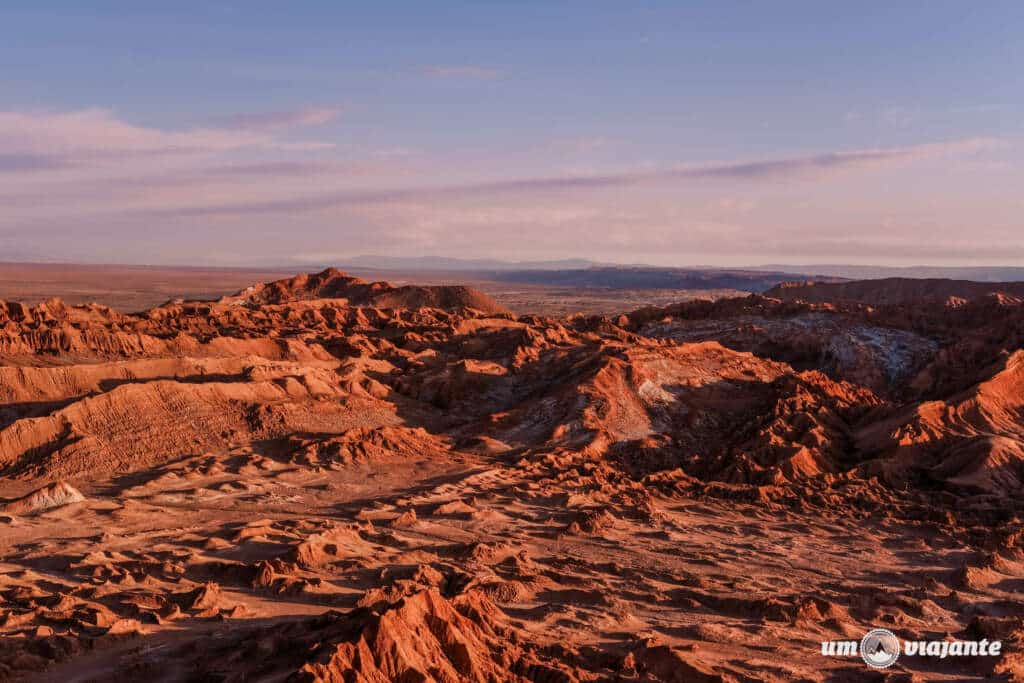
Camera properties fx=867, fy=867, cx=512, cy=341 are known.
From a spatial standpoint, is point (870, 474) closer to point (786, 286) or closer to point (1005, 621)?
point (1005, 621)

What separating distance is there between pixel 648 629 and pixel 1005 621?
5603mm

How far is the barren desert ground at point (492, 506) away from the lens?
1064cm

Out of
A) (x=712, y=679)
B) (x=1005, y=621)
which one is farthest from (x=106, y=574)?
(x=1005, y=621)
